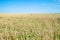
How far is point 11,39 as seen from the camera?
372cm

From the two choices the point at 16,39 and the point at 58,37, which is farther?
the point at 58,37

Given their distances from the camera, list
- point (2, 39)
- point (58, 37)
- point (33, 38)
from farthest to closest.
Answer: point (58, 37), point (33, 38), point (2, 39)

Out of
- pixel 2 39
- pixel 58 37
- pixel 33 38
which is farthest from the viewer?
pixel 58 37

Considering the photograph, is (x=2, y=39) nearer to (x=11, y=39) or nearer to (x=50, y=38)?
(x=11, y=39)

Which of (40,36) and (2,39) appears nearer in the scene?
(2,39)

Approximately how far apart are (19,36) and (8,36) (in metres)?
0.37

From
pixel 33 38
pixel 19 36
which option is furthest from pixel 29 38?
pixel 19 36

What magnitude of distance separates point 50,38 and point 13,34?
3.08 feet

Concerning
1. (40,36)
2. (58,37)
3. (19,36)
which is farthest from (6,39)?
(58,37)

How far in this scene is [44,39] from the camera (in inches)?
149

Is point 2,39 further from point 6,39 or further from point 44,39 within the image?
point 44,39

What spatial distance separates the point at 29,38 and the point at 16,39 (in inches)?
12.7

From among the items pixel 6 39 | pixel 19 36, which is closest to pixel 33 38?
pixel 19 36

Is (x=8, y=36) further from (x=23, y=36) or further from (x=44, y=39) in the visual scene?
(x=44, y=39)
